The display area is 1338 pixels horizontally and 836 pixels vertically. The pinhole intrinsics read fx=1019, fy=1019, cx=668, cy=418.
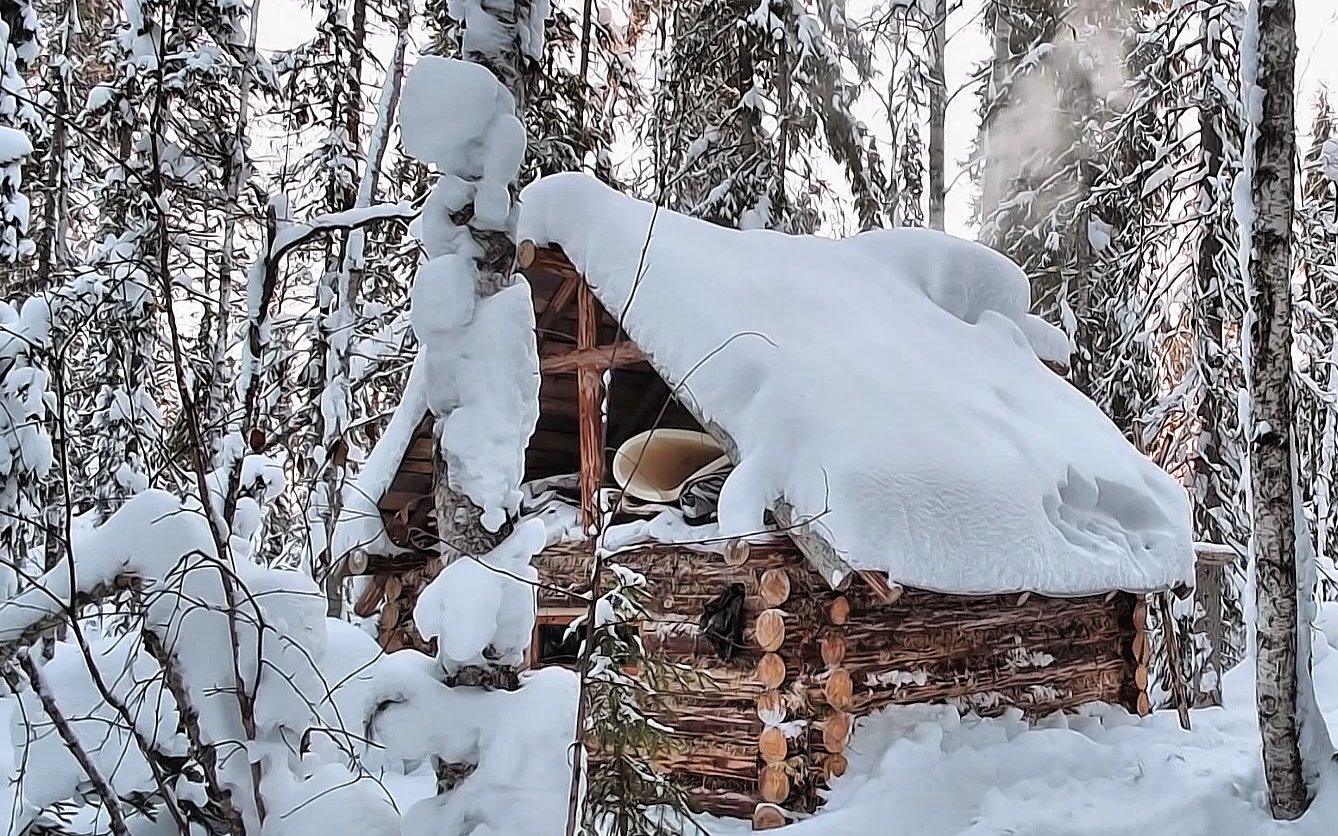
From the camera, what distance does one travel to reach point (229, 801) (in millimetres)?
3131

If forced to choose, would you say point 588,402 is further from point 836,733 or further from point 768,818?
point 768,818

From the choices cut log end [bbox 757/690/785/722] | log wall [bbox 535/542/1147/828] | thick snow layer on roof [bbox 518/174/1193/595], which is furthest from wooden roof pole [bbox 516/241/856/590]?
cut log end [bbox 757/690/785/722]

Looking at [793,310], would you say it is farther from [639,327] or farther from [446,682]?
[446,682]

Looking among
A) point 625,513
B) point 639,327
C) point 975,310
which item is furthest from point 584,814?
point 975,310

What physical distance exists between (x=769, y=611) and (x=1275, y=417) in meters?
3.17

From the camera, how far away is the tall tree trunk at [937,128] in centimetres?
1291

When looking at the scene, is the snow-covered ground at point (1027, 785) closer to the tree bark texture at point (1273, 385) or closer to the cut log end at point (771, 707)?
the tree bark texture at point (1273, 385)

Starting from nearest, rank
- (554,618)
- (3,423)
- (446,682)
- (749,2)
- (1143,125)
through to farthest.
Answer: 1. (446,682)
2. (3,423)
3. (554,618)
4. (1143,125)
5. (749,2)

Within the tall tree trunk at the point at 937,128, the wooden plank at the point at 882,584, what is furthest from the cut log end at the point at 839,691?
the tall tree trunk at the point at 937,128

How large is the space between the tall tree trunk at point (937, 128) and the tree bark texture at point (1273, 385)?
6900mm

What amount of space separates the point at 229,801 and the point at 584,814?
43.9 inches

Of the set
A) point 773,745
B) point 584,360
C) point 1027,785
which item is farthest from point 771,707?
point 584,360

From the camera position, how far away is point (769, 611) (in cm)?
644

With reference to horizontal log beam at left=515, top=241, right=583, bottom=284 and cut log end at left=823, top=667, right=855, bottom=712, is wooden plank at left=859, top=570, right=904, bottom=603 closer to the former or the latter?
cut log end at left=823, top=667, right=855, bottom=712
